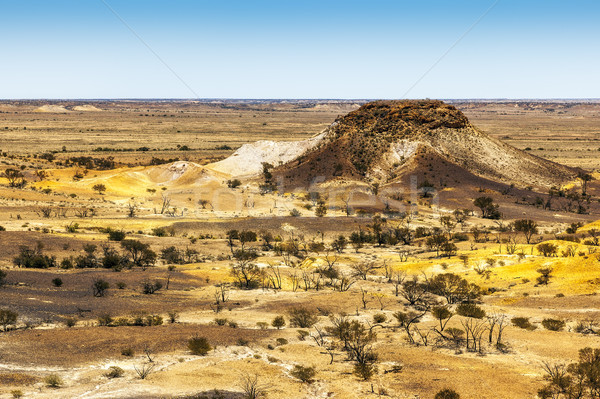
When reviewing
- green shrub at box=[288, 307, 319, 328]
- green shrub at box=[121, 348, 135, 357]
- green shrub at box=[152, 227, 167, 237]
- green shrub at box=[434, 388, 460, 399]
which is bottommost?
green shrub at box=[434, 388, 460, 399]

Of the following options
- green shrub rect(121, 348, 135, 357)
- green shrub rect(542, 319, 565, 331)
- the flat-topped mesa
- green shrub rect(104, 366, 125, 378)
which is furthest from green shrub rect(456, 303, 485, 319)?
the flat-topped mesa

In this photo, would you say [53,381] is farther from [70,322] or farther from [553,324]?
[553,324]

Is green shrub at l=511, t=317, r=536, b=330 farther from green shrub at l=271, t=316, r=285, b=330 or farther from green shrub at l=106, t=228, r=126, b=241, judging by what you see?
green shrub at l=106, t=228, r=126, b=241

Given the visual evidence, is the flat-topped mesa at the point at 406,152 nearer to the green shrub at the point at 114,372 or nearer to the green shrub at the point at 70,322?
the green shrub at the point at 70,322

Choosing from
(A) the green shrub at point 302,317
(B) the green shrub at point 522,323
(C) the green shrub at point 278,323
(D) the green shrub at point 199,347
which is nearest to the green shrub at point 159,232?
(A) the green shrub at point 302,317

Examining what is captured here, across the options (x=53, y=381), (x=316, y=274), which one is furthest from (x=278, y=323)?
(x=316, y=274)

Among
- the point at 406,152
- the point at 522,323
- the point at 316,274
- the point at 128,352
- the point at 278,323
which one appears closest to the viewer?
the point at 128,352

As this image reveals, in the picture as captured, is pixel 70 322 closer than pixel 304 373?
No
